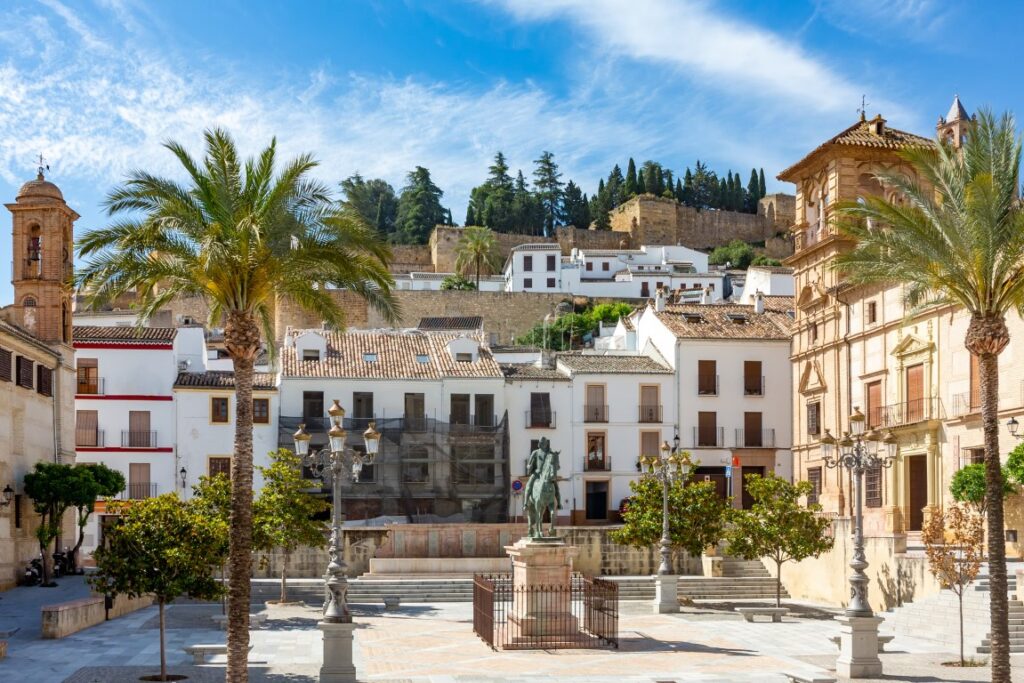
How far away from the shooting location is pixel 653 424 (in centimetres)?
5153

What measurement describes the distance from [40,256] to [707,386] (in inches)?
1054

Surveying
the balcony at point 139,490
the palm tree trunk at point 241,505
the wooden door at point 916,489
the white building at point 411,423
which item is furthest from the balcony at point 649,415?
the palm tree trunk at point 241,505

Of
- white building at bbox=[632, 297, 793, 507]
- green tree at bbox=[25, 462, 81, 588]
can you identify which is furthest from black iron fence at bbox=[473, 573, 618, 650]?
white building at bbox=[632, 297, 793, 507]

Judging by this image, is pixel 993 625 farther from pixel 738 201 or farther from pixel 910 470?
pixel 738 201

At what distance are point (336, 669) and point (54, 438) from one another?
20267 millimetres

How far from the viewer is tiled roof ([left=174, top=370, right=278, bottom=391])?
158ft

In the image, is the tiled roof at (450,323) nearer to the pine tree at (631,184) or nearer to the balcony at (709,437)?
the balcony at (709,437)

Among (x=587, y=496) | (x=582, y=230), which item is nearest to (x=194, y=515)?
(x=587, y=496)

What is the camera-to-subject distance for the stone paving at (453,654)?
20.9 metres

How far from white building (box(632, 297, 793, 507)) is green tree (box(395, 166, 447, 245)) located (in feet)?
223

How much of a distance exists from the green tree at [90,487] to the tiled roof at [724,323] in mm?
24144

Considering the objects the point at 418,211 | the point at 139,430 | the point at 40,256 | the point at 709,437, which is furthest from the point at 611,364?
the point at 418,211

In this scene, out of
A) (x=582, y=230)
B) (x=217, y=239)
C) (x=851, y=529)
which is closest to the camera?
(x=217, y=239)

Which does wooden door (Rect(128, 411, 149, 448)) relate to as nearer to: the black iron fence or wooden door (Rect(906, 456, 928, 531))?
the black iron fence
